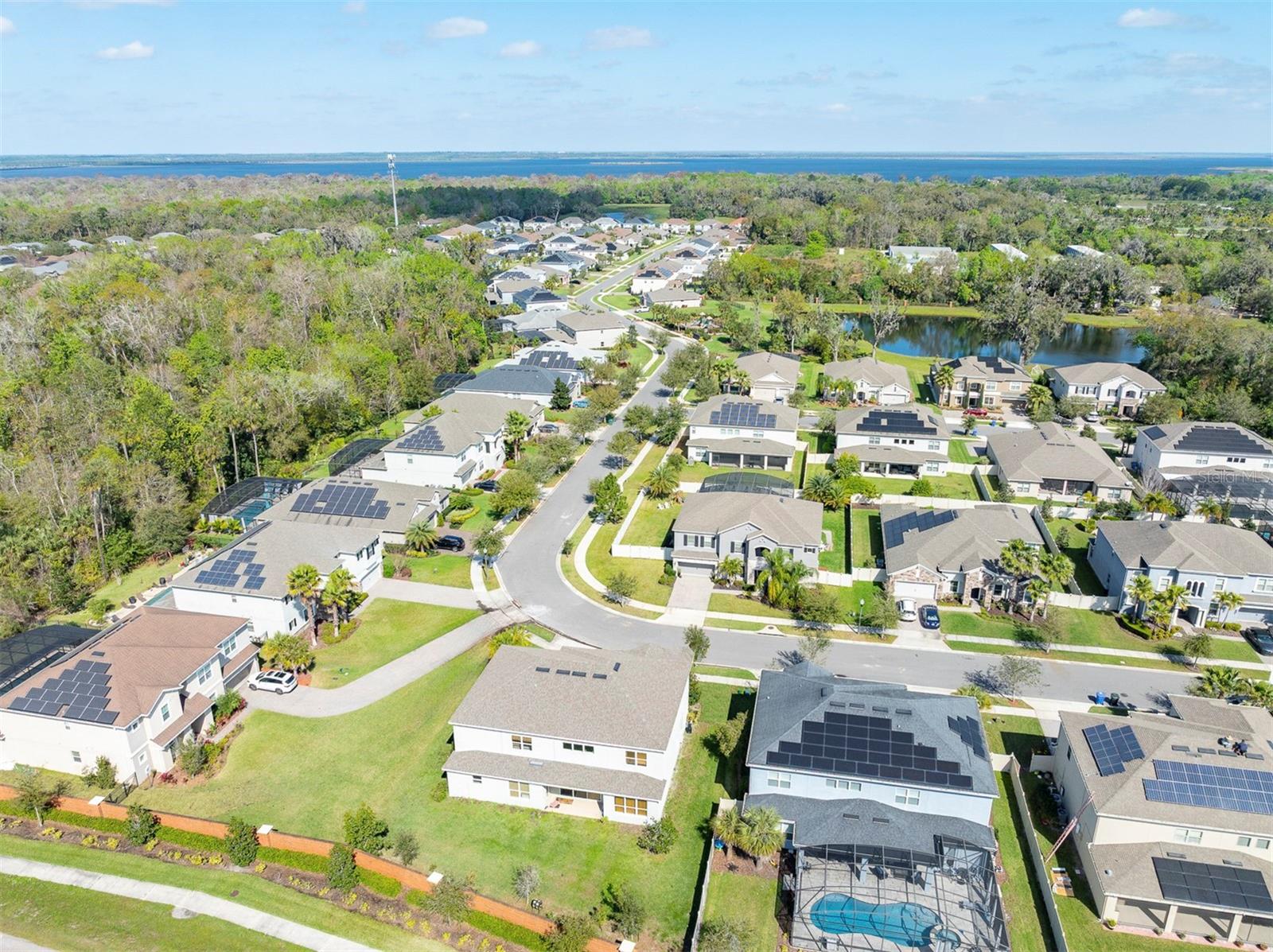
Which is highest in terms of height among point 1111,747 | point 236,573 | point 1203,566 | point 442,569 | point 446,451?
point 446,451

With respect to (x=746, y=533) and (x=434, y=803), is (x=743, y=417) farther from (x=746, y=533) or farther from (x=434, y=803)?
(x=434, y=803)

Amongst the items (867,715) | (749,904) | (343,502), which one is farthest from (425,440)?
(749,904)

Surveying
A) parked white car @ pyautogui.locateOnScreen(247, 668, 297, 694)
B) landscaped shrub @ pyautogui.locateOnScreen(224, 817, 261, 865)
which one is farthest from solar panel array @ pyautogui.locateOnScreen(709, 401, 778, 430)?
landscaped shrub @ pyautogui.locateOnScreen(224, 817, 261, 865)

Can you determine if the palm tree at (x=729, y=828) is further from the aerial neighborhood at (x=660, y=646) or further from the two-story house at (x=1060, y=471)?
the two-story house at (x=1060, y=471)

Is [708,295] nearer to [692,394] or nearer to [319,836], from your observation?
[692,394]

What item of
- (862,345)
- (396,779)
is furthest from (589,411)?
(862,345)

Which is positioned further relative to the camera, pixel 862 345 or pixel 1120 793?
pixel 862 345
